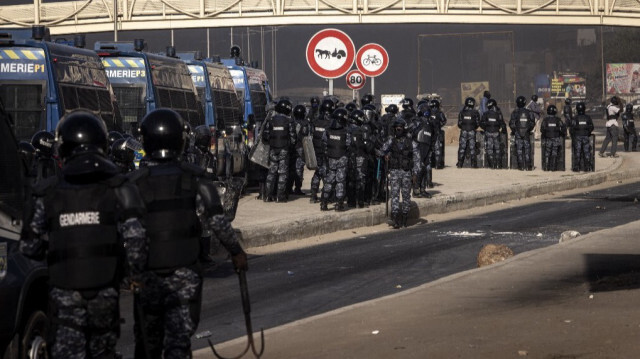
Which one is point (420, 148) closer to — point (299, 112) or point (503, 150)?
point (299, 112)

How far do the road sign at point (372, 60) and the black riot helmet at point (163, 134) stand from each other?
16333mm

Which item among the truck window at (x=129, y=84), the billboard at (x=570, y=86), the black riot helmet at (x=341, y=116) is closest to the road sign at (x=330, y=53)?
the black riot helmet at (x=341, y=116)

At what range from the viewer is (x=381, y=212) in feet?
61.7

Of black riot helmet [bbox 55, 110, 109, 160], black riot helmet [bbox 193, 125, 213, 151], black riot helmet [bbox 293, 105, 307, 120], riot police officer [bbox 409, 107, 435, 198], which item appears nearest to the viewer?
black riot helmet [bbox 55, 110, 109, 160]

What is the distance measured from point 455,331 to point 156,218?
2695mm

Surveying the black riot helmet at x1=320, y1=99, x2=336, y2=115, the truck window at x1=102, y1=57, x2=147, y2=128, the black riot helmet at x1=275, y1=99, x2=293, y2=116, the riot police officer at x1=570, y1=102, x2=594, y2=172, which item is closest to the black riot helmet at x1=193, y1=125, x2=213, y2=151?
the black riot helmet at x1=275, y1=99, x2=293, y2=116

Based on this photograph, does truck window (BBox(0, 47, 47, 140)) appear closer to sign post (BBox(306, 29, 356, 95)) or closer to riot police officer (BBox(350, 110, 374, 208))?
sign post (BBox(306, 29, 356, 95))

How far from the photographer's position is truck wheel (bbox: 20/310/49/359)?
6.55 metres

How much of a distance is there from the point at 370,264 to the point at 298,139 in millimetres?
6749

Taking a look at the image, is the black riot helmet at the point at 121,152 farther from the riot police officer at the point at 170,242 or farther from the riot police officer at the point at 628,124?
the riot police officer at the point at 628,124

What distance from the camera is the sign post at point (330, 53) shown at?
62.1 ft

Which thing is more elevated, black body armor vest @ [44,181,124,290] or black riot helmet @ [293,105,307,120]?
black riot helmet @ [293,105,307,120]

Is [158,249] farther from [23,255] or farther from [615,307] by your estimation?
[615,307]

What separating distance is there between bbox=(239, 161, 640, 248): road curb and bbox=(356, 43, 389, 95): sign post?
2.77 metres
